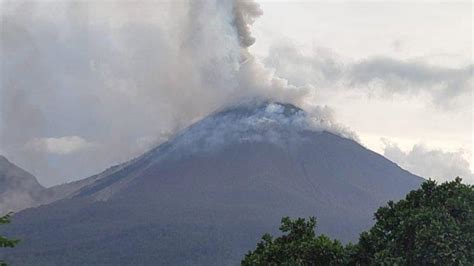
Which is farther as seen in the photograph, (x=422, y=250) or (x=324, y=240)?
(x=324, y=240)

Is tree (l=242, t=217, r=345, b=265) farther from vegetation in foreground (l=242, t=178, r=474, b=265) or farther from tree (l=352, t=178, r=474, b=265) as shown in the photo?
tree (l=352, t=178, r=474, b=265)

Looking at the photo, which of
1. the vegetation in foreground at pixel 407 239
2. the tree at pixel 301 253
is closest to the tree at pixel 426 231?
the vegetation in foreground at pixel 407 239

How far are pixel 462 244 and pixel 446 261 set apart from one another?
3.67 ft

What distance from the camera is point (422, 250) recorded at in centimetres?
2817

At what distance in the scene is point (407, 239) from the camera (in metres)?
29.6

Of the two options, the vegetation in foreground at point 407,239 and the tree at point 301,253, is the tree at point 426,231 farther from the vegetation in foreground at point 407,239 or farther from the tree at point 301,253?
the tree at point 301,253

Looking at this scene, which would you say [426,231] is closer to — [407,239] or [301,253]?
[407,239]

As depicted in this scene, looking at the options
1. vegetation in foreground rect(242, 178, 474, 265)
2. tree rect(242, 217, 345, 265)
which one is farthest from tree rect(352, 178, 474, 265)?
tree rect(242, 217, 345, 265)

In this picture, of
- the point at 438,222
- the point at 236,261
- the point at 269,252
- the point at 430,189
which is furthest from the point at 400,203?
the point at 236,261

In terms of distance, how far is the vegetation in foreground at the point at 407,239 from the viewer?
27928 mm

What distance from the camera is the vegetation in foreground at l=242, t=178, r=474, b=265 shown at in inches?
1100

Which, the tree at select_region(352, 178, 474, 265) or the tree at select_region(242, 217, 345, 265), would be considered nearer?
the tree at select_region(352, 178, 474, 265)

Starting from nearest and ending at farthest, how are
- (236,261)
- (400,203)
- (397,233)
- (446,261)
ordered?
(446,261)
(397,233)
(400,203)
(236,261)

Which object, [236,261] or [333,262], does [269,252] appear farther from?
[236,261]
